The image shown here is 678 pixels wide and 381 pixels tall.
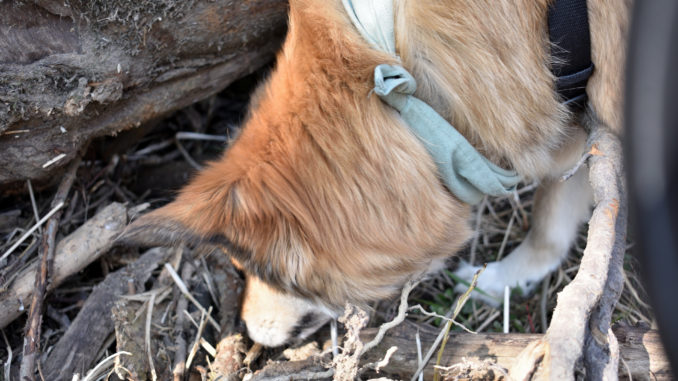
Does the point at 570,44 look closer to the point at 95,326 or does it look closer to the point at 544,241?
the point at 544,241

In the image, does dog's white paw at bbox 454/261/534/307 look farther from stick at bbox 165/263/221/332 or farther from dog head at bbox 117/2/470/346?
stick at bbox 165/263/221/332

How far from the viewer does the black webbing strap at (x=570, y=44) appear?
1499 mm

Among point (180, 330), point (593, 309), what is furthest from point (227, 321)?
point (593, 309)

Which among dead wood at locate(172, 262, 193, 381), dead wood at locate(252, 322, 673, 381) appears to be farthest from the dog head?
dead wood at locate(172, 262, 193, 381)

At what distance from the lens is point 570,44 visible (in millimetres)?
1523

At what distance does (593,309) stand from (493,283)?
4.28ft

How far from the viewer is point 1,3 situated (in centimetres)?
164

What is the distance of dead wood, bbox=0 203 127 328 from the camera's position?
193cm

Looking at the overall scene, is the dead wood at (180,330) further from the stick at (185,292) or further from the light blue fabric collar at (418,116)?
the light blue fabric collar at (418,116)

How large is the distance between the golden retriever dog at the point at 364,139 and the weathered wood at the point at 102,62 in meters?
0.57

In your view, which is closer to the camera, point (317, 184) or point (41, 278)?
point (317, 184)

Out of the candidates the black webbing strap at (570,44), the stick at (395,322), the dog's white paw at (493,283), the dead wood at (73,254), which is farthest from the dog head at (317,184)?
the dog's white paw at (493,283)

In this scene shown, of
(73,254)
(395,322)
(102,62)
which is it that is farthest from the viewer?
(73,254)

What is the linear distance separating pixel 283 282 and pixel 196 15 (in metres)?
1.07
